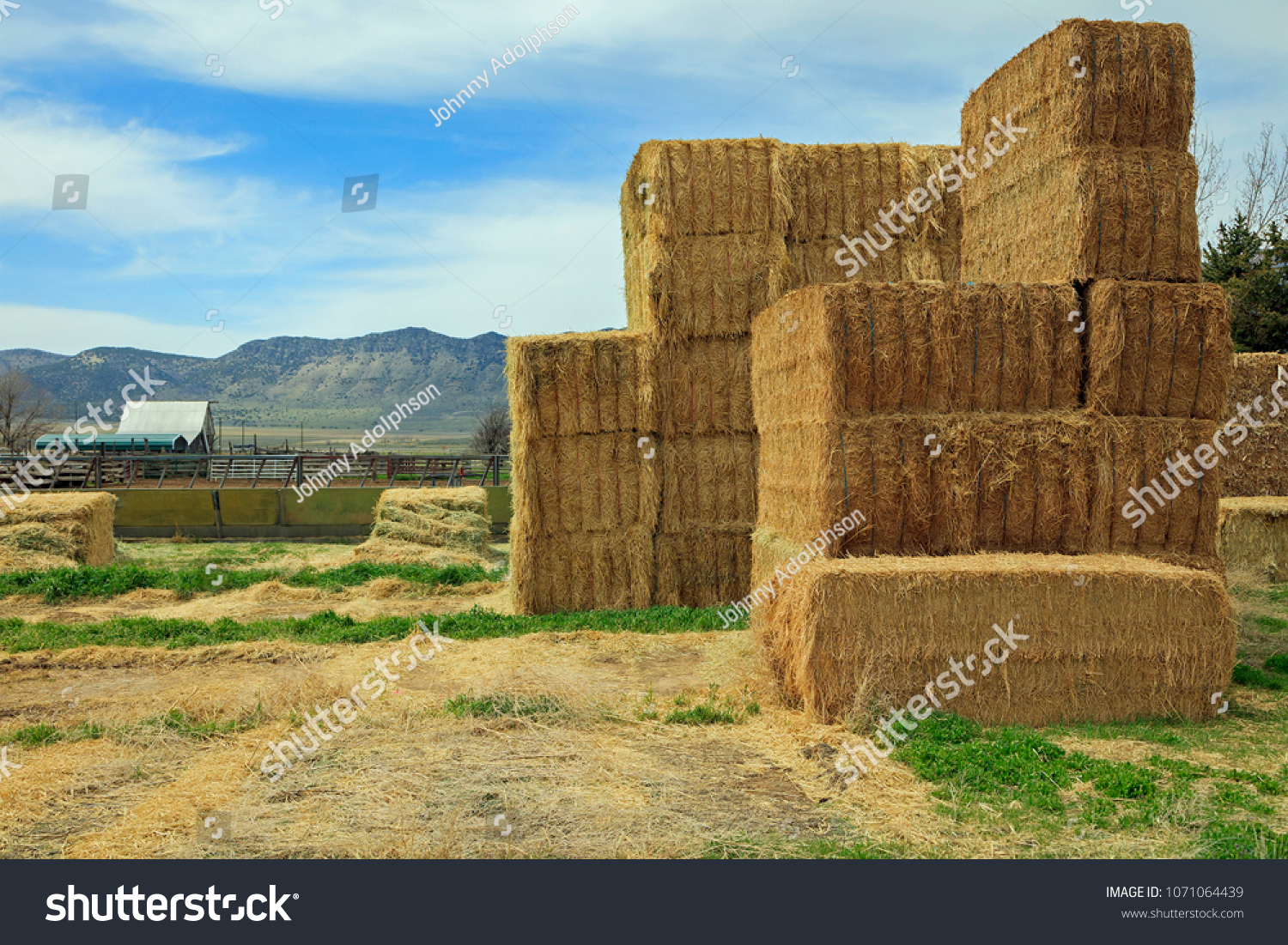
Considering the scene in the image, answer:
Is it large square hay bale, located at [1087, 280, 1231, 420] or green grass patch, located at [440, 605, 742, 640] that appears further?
green grass patch, located at [440, 605, 742, 640]

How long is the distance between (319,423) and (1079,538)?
155m

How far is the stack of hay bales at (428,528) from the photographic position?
1581 centimetres

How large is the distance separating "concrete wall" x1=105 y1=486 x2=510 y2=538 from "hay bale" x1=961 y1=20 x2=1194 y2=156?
1500cm

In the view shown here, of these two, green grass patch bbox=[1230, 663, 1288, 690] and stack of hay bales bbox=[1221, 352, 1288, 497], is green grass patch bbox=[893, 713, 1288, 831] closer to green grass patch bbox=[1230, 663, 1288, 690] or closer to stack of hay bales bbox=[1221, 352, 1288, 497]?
green grass patch bbox=[1230, 663, 1288, 690]

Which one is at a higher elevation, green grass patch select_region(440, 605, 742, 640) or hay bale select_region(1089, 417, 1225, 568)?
hay bale select_region(1089, 417, 1225, 568)

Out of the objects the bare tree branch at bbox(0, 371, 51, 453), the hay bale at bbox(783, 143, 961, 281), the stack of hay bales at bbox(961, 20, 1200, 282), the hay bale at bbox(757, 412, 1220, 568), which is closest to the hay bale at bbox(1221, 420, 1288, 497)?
the hay bale at bbox(783, 143, 961, 281)

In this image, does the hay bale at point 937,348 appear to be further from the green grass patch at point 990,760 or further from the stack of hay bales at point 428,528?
the stack of hay bales at point 428,528

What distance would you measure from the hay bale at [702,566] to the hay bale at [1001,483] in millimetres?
3687

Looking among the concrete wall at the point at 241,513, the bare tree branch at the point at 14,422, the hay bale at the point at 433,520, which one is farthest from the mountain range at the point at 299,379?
the hay bale at the point at 433,520

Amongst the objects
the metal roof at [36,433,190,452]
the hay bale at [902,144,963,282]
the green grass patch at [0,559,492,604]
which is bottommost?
the green grass patch at [0,559,492,604]

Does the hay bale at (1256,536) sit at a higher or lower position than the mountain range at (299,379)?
lower

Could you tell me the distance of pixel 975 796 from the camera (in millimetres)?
4965

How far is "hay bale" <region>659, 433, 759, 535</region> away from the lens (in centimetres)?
1143

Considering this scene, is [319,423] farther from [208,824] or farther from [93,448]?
[208,824]
